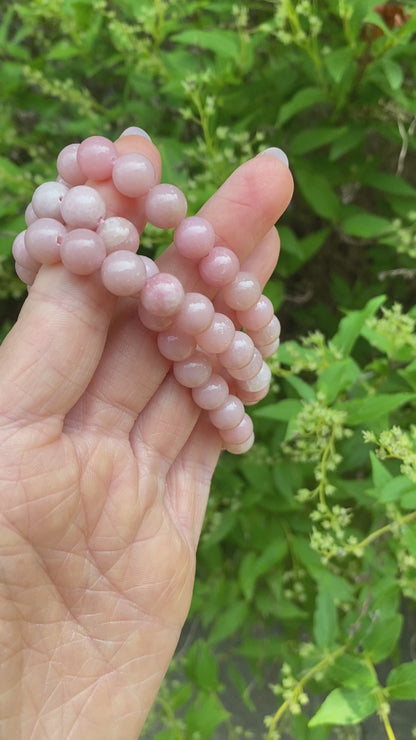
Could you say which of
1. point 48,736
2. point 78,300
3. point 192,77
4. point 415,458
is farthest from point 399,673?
point 192,77

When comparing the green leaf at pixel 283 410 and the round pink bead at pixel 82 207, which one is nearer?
the round pink bead at pixel 82 207

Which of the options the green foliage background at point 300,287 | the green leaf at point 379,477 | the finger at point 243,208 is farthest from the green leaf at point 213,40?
the green leaf at point 379,477

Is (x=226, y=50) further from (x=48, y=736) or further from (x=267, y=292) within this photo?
(x=48, y=736)

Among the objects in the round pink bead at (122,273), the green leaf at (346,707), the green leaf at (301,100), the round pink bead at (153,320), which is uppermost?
the green leaf at (301,100)

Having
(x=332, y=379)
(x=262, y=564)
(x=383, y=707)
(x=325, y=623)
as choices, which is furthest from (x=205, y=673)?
(x=332, y=379)

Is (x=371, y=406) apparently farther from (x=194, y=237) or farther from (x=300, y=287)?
(x=300, y=287)

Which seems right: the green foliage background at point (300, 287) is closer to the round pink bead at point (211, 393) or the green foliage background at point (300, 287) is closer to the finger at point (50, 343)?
the round pink bead at point (211, 393)
